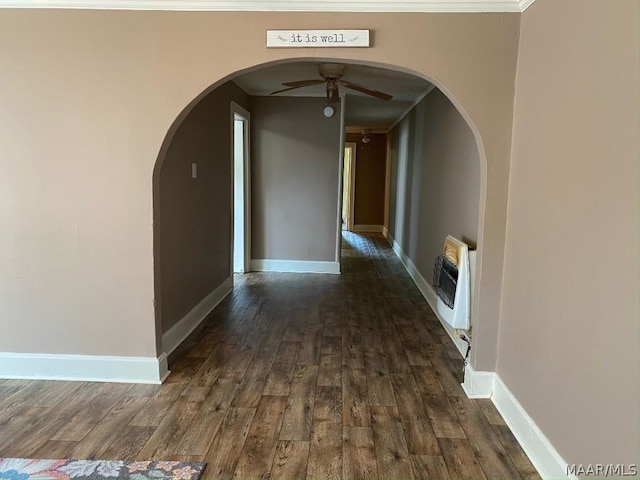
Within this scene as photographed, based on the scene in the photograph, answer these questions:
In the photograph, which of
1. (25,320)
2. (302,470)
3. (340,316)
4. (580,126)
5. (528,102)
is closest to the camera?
(580,126)

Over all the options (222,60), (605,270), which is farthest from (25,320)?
(605,270)

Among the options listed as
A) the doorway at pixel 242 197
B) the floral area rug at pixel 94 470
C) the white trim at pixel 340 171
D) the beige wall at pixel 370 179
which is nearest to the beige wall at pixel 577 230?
the floral area rug at pixel 94 470

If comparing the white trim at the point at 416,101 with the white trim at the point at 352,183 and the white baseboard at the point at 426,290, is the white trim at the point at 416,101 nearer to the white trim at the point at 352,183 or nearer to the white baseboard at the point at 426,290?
the white baseboard at the point at 426,290

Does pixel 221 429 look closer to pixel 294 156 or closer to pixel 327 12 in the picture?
pixel 327 12

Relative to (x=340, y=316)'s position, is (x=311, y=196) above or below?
above

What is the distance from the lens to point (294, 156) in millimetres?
5680

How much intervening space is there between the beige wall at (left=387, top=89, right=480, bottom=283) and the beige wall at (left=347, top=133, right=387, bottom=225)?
3.00 m

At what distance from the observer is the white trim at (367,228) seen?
10.6 metres

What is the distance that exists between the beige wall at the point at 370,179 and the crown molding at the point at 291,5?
7.99 meters

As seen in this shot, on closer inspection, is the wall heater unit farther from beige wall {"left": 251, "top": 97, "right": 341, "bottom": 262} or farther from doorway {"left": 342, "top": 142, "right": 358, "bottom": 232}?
doorway {"left": 342, "top": 142, "right": 358, "bottom": 232}

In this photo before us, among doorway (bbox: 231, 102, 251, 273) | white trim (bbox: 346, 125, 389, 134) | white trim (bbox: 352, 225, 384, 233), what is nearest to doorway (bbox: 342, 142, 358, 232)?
white trim (bbox: 352, 225, 384, 233)

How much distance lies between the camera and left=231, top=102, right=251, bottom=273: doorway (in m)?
5.48

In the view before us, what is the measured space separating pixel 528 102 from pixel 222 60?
1586mm

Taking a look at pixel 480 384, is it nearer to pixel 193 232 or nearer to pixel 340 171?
pixel 193 232
